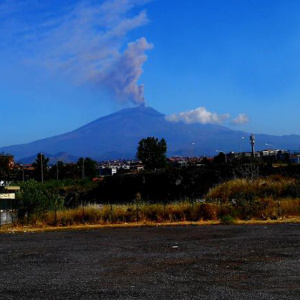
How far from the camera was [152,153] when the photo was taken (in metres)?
63.8

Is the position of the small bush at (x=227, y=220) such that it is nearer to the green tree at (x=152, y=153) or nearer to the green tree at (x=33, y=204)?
the green tree at (x=33, y=204)

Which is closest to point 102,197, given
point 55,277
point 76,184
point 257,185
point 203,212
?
point 76,184

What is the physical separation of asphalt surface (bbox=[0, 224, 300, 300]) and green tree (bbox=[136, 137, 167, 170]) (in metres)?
47.4

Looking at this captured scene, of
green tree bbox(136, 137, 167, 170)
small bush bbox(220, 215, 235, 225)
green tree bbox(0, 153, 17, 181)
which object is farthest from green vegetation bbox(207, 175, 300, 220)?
green tree bbox(0, 153, 17, 181)

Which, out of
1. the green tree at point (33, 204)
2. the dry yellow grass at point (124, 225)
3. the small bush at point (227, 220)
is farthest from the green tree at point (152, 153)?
the small bush at point (227, 220)

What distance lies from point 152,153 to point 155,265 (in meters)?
53.8

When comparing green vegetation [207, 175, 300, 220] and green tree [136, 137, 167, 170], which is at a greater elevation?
green tree [136, 137, 167, 170]

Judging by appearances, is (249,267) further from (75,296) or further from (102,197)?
(102,197)

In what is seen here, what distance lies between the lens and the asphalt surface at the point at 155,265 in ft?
25.1

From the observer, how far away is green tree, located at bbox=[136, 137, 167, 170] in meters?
63.4

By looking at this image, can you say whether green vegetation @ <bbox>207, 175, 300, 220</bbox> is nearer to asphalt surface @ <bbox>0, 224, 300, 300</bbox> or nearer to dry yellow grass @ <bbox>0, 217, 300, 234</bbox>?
dry yellow grass @ <bbox>0, 217, 300, 234</bbox>

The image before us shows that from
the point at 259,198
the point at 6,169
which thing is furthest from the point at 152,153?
the point at 259,198

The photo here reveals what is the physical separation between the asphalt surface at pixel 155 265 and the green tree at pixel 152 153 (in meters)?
47.4

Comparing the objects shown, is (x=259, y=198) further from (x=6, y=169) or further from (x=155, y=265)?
(x=6, y=169)
